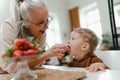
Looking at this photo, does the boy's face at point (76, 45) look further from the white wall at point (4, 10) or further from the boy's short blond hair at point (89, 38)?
the white wall at point (4, 10)

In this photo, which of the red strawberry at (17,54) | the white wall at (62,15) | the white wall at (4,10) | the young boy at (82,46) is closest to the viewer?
the red strawberry at (17,54)

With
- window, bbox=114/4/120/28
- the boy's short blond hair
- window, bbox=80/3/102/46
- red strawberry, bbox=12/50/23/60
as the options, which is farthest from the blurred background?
red strawberry, bbox=12/50/23/60

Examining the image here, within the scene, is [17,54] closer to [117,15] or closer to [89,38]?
[89,38]

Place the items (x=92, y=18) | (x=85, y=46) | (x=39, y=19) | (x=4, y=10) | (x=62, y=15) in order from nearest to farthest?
(x=39, y=19) → (x=85, y=46) → (x=4, y=10) → (x=92, y=18) → (x=62, y=15)

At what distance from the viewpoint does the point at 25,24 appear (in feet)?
3.74

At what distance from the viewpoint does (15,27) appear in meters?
1.13

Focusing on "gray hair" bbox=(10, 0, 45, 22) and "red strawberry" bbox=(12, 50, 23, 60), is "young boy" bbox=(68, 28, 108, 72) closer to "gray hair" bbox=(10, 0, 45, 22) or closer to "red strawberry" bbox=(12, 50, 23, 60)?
"gray hair" bbox=(10, 0, 45, 22)

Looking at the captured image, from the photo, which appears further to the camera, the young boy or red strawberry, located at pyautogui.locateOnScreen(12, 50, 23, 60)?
the young boy

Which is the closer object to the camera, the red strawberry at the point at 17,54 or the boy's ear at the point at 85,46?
the red strawberry at the point at 17,54

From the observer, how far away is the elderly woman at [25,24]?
1.07 m

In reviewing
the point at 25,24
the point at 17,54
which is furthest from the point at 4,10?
the point at 17,54

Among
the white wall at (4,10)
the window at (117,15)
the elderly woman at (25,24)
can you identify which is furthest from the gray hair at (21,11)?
the window at (117,15)

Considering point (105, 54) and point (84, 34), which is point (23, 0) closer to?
point (84, 34)

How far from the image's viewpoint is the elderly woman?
1.07 metres
